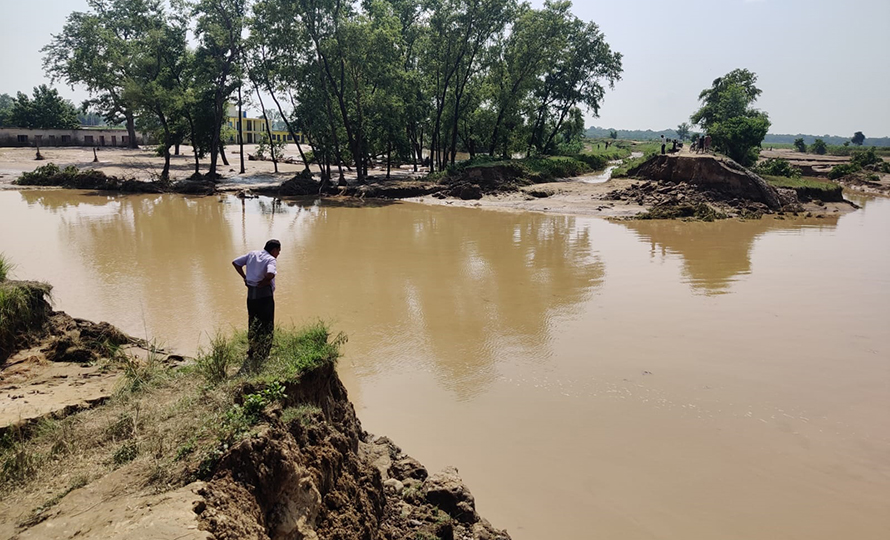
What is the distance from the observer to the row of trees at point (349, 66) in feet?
93.7

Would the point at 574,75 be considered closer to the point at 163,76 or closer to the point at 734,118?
the point at 734,118

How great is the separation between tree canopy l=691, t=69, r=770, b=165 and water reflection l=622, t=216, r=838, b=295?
1015cm

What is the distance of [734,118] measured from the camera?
3569 centimetres

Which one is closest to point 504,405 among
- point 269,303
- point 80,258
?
point 269,303

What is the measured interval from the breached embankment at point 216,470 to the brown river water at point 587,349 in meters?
1.06

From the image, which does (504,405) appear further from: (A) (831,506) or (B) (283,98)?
(B) (283,98)

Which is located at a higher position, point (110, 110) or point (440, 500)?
point (110, 110)

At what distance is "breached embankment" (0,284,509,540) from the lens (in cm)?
315

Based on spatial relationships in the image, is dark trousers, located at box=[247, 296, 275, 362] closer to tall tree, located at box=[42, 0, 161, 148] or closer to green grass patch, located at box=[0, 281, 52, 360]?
green grass patch, located at box=[0, 281, 52, 360]

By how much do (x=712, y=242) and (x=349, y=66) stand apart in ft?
67.3

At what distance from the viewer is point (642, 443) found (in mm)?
6293

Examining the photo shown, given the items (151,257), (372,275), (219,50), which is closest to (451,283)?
(372,275)

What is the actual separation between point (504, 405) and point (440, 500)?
2617 mm

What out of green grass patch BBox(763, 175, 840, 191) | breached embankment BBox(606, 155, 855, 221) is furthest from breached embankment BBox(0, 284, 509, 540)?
green grass patch BBox(763, 175, 840, 191)
